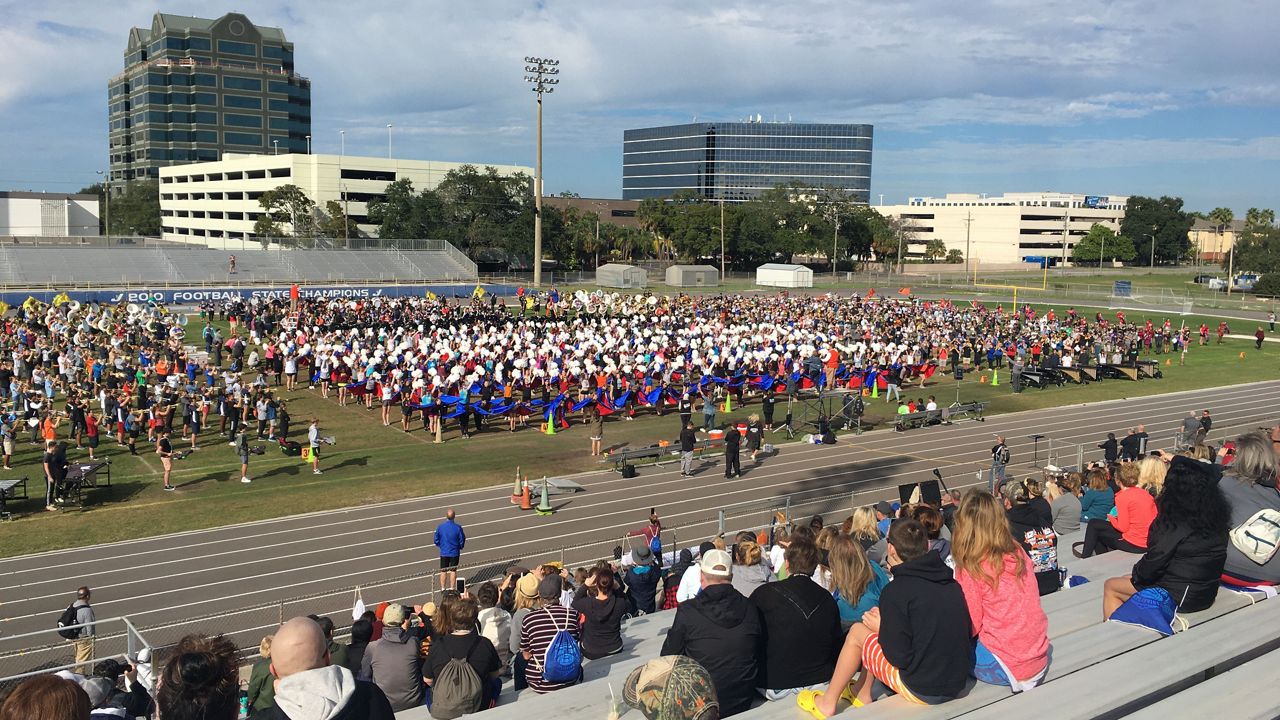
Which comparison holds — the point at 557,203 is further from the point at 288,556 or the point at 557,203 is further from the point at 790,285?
Answer: the point at 288,556

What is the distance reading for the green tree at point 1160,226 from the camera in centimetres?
13300

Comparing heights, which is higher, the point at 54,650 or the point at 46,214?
the point at 46,214

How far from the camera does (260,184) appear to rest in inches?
4082

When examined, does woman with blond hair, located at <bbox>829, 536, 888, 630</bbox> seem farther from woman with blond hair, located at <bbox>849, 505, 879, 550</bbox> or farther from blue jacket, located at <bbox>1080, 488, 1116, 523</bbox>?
blue jacket, located at <bbox>1080, 488, 1116, 523</bbox>

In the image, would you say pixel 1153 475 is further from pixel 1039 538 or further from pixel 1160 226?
pixel 1160 226

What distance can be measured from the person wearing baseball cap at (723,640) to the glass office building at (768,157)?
557 ft

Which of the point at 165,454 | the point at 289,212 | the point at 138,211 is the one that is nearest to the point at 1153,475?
the point at 165,454

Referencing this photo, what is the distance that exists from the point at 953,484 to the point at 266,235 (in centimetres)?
8012

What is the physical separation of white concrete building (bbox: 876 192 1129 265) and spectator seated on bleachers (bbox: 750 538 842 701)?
129311 millimetres

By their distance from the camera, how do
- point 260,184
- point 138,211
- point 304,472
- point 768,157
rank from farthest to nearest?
1. point 768,157
2. point 138,211
3. point 260,184
4. point 304,472

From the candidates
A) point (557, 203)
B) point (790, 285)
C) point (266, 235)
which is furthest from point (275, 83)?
point (790, 285)

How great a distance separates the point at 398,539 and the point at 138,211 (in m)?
126

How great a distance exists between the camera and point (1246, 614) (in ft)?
19.2

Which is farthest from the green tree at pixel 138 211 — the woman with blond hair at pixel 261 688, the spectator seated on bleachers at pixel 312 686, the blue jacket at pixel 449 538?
the spectator seated on bleachers at pixel 312 686
